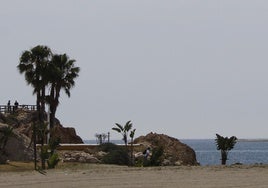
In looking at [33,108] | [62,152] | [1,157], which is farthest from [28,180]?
[33,108]

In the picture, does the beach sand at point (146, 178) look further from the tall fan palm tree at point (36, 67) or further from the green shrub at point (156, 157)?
the tall fan palm tree at point (36, 67)

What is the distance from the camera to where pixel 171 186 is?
23.9 m

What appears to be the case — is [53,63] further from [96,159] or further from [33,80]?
[96,159]

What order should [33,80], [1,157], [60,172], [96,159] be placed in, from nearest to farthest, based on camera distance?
[60,172]
[1,157]
[96,159]
[33,80]

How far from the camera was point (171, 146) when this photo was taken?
5859 centimetres

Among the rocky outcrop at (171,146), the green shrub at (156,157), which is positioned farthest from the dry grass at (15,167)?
the rocky outcrop at (171,146)

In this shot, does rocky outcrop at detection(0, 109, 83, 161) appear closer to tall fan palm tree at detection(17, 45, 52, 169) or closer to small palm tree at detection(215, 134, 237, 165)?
tall fan palm tree at detection(17, 45, 52, 169)

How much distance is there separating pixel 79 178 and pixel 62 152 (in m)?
22.8

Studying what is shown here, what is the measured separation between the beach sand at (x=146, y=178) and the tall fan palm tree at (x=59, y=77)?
28799 mm

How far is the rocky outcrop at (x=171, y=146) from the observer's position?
56656 mm

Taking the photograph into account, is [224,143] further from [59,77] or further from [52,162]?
[59,77]

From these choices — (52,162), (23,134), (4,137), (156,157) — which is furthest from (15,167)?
(23,134)

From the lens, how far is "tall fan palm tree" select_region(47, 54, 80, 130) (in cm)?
6053

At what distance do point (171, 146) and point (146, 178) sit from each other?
31.3 metres
